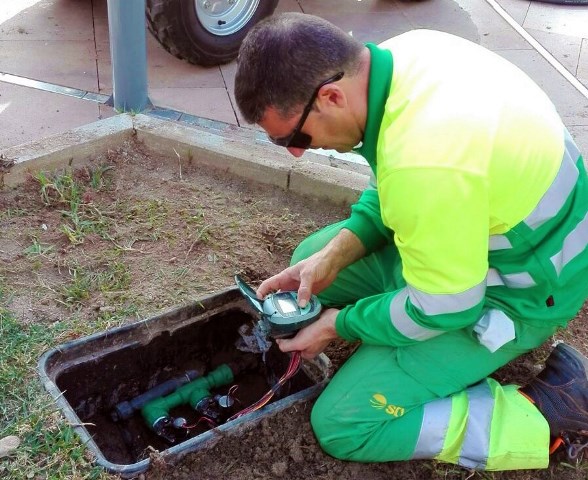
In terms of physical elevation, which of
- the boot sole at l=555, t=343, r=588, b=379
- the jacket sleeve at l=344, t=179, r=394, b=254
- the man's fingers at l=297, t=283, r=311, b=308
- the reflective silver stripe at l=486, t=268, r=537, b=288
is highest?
the reflective silver stripe at l=486, t=268, r=537, b=288

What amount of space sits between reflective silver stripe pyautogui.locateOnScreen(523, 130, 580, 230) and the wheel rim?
2935 mm

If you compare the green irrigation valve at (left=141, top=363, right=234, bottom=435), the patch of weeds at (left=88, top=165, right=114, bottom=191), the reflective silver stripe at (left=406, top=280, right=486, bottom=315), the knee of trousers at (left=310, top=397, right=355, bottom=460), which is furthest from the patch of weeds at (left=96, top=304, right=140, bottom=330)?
the reflective silver stripe at (left=406, top=280, right=486, bottom=315)

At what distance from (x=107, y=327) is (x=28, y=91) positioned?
2.19 metres

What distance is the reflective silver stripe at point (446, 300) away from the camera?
1845mm

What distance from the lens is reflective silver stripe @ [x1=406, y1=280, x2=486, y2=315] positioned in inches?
72.6

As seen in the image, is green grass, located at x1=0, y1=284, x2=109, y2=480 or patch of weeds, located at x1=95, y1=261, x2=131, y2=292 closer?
green grass, located at x1=0, y1=284, x2=109, y2=480

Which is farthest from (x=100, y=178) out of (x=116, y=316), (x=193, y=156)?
(x=116, y=316)

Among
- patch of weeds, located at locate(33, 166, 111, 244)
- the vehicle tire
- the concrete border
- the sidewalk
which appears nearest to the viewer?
patch of weeds, located at locate(33, 166, 111, 244)

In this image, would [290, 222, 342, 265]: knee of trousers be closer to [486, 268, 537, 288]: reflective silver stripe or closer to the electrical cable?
the electrical cable

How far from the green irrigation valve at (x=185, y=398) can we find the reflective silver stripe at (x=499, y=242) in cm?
117

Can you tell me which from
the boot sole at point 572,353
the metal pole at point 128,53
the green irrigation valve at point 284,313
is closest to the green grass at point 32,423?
the green irrigation valve at point 284,313

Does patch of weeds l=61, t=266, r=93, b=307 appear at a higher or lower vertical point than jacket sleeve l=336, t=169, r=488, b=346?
lower

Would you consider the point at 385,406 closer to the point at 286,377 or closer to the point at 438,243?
the point at 286,377

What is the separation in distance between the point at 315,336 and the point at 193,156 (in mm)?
1568
